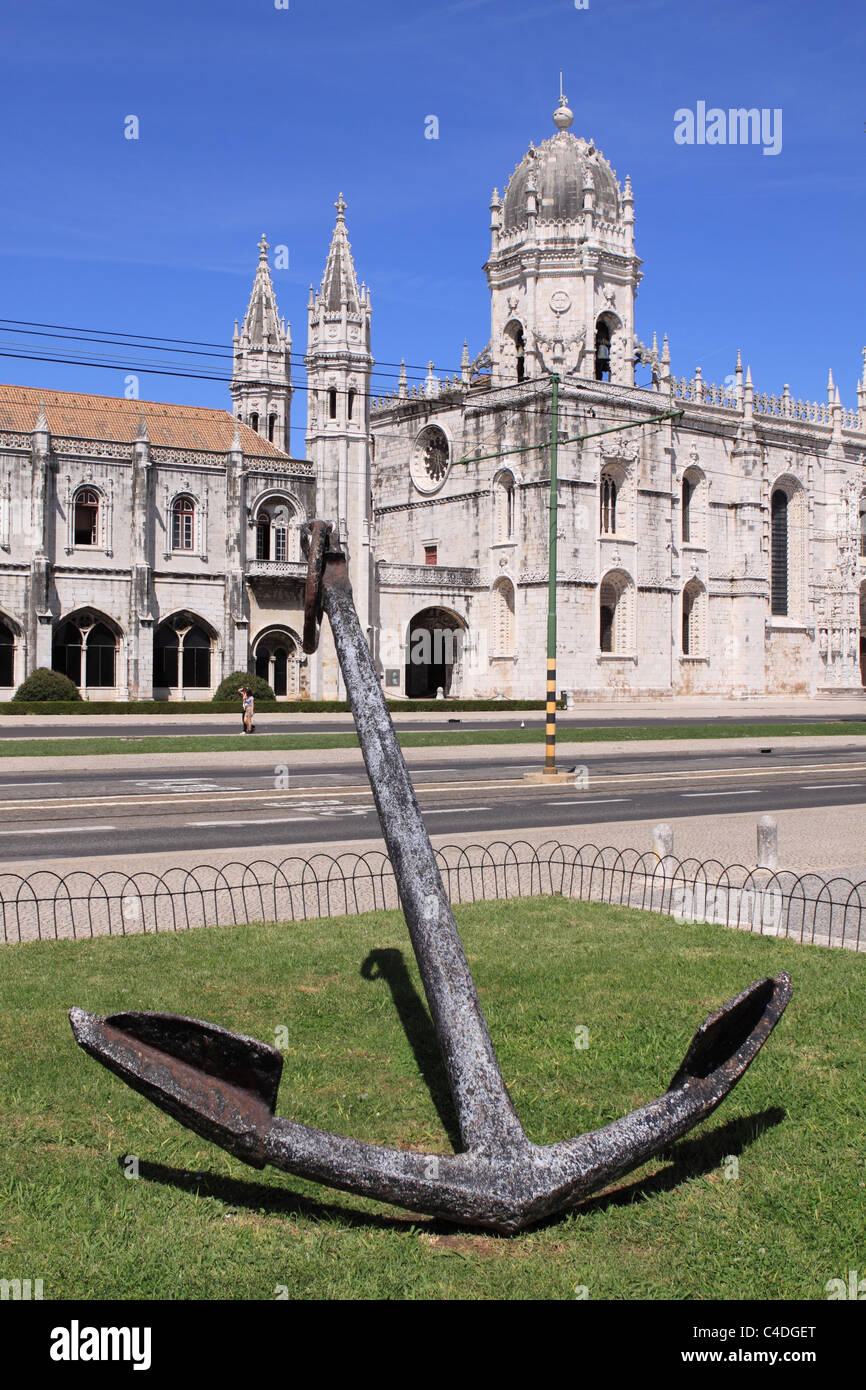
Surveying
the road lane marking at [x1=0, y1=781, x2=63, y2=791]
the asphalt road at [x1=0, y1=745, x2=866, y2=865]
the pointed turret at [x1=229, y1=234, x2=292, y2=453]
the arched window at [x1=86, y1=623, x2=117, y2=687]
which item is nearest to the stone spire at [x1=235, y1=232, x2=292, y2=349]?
the pointed turret at [x1=229, y1=234, x2=292, y2=453]

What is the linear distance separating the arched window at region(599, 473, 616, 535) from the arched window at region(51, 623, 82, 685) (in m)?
25.6

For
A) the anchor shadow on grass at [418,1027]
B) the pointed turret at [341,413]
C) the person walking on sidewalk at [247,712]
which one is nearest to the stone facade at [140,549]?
the pointed turret at [341,413]

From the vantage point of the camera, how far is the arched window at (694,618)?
6650 cm

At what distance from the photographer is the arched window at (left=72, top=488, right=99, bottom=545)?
165ft

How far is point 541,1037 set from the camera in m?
7.36

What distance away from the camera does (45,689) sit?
145 ft

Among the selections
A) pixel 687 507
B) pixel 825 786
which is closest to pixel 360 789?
pixel 825 786

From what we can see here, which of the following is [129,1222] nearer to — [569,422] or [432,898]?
[432,898]

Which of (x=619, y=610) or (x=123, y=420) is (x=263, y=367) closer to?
(x=123, y=420)

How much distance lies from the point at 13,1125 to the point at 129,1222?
4.06 ft

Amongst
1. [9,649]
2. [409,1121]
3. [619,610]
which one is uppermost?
[619,610]

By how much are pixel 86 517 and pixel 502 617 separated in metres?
20.5

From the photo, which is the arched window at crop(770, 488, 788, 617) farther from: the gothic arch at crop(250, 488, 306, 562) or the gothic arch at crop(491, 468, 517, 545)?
the gothic arch at crop(250, 488, 306, 562)
